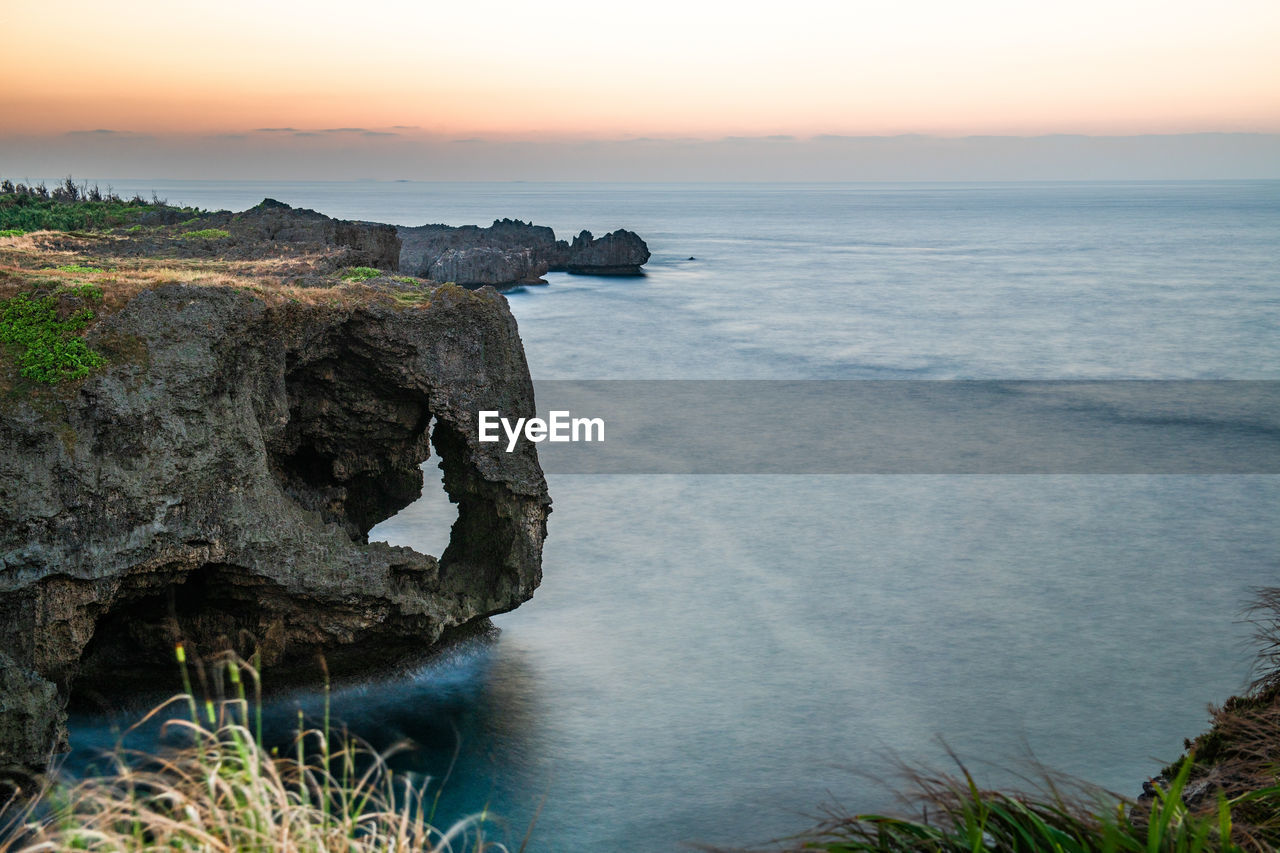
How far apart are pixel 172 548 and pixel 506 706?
5.50 metres

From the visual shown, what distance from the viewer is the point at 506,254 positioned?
68.1 meters

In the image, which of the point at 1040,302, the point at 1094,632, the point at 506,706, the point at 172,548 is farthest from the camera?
the point at 1040,302

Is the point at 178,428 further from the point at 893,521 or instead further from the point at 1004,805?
the point at 893,521

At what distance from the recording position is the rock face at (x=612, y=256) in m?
78.1

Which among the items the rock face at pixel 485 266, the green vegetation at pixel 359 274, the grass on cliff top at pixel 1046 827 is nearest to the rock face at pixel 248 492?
the green vegetation at pixel 359 274

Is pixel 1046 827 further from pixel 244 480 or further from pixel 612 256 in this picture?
pixel 612 256

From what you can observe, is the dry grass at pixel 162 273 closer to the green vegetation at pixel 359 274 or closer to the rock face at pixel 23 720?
the green vegetation at pixel 359 274

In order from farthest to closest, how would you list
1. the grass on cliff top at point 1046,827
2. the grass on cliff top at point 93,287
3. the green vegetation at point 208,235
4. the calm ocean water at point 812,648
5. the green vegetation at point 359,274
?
1. the green vegetation at point 208,235
2. the green vegetation at point 359,274
3. the calm ocean water at point 812,648
4. the grass on cliff top at point 93,287
5. the grass on cliff top at point 1046,827

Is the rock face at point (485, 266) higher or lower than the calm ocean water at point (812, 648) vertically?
higher

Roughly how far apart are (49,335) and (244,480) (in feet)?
8.56

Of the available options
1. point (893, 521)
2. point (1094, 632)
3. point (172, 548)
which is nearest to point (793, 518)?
point (893, 521)

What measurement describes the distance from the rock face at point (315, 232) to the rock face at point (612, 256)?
47715mm

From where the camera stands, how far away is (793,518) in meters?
26.8

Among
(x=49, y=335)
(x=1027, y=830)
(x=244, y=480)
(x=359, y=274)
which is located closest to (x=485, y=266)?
(x=359, y=274)
